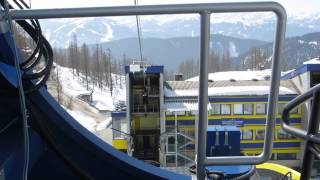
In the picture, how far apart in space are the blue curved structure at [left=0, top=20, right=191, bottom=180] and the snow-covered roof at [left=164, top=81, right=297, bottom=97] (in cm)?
1737

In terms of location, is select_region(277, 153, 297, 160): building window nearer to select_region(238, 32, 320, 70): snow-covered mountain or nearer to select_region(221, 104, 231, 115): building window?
select_region(221, 104, 231, 115): building window

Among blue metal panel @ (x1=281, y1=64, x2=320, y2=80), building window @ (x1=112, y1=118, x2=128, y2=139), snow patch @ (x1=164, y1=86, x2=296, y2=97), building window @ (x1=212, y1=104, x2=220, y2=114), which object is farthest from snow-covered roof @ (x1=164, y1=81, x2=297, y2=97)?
building window @ (x1=112, y1=118, x2=128, y2=139)

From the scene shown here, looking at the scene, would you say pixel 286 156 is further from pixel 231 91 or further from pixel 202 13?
pixel 202 13

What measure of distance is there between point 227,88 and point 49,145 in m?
20.5

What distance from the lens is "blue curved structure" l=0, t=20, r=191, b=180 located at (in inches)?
71.6

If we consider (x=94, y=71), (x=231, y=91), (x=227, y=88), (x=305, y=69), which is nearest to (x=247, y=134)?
(x=231, y=91)

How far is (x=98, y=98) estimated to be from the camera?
60781 millimetres

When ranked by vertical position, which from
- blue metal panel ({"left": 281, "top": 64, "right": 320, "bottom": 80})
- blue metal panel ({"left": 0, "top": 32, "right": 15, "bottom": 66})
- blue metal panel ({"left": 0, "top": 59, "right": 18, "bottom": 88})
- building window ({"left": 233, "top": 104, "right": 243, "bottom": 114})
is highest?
blue metal panel ({"left": 0, "top": 32, "right": 15, "bottom": 66})

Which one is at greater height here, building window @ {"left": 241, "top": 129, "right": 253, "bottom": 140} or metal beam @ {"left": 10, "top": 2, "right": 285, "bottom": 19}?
metal beam @ {"left": 10, "top": 2, "right": 285, "bottom": 19}

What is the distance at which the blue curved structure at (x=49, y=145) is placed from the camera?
5.96 feet

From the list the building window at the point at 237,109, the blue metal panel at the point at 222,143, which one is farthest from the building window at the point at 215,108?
the blue metal panel at the point at 222,143

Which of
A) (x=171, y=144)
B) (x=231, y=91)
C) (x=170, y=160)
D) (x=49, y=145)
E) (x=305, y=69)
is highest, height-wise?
(x=49, y=145)

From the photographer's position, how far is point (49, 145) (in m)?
1.94

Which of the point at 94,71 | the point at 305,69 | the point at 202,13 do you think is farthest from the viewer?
the point at 94,71
